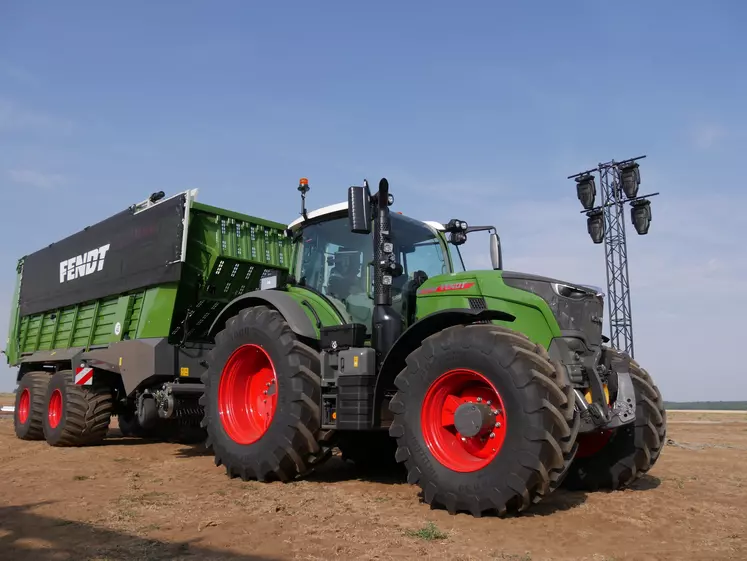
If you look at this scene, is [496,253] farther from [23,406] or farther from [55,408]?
[23,406]

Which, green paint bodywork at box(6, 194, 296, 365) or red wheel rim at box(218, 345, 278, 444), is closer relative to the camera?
red wheel rim at box(218, 345, 278, 444)

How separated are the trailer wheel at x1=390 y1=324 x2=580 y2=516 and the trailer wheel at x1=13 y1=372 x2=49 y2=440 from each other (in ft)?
26.3

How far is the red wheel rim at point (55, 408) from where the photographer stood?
1032cm

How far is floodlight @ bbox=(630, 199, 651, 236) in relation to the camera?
17.6m

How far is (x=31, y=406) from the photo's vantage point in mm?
11000

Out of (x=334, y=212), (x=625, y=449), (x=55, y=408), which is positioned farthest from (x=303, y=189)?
(x=55, y=408)

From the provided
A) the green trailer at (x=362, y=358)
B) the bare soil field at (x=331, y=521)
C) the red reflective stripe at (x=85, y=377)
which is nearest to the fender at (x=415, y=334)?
the green trailer at (x=362, y=358)

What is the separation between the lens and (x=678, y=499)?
557 cm

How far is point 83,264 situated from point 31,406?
2.64 meters

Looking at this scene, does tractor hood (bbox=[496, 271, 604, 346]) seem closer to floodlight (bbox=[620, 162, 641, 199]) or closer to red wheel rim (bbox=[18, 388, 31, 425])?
red wheel rim (bbox=[18, 388, 31, 425])

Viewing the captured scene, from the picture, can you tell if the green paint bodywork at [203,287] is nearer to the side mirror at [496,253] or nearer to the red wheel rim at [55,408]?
the side mirror at [496,253]

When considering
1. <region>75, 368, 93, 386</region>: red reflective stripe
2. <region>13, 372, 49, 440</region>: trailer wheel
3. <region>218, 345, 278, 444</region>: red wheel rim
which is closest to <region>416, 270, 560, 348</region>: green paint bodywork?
<region>218, 345, 278, 444</region>: red wheel rim

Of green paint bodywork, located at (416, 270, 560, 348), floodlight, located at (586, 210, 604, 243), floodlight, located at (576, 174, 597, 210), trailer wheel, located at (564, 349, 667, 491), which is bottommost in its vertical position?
trailer wheel, located at (564, 349, 667, 491)

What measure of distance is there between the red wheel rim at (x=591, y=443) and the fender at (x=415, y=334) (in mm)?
1500
